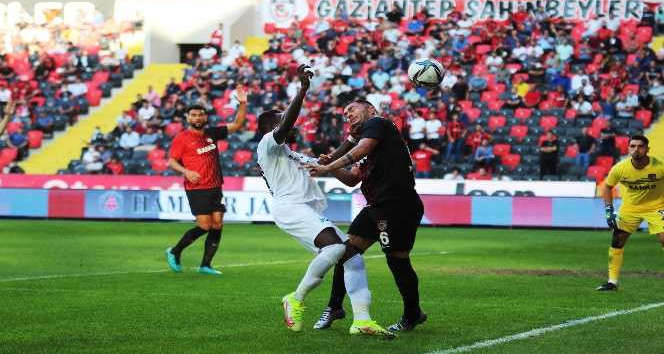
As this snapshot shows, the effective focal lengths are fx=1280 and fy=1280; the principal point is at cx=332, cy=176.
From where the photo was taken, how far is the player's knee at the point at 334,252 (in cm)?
1060

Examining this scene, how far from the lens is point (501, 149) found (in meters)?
34.0

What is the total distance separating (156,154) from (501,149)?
9.90 meters

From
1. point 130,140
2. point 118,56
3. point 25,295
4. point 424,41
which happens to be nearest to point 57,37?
point 118,56

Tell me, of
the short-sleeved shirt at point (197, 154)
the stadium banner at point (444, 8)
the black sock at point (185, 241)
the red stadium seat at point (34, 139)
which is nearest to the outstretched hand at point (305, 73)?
the short-sleeved shirt at point (197, 154)

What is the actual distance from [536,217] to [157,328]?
20095 millimetres

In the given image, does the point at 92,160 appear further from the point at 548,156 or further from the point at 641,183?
the point at 641,183

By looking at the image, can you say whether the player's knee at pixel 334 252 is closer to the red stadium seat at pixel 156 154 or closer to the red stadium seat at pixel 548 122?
the red stadium seat at pixel 548 122

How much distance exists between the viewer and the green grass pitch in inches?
393

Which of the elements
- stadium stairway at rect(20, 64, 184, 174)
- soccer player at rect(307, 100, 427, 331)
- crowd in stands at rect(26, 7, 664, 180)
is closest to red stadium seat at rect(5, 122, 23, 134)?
stadium stairway at rect(20, 64, 184, 174)

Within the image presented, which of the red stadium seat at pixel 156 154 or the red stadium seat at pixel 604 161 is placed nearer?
the red stadium seat at pixel 604 161

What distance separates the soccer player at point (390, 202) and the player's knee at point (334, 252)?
20 centimetres

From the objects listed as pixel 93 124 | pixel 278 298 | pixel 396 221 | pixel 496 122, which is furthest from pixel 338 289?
pixel 93 124

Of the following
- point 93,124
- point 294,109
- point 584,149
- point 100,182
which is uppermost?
point 294,109

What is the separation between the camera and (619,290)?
14648mm
